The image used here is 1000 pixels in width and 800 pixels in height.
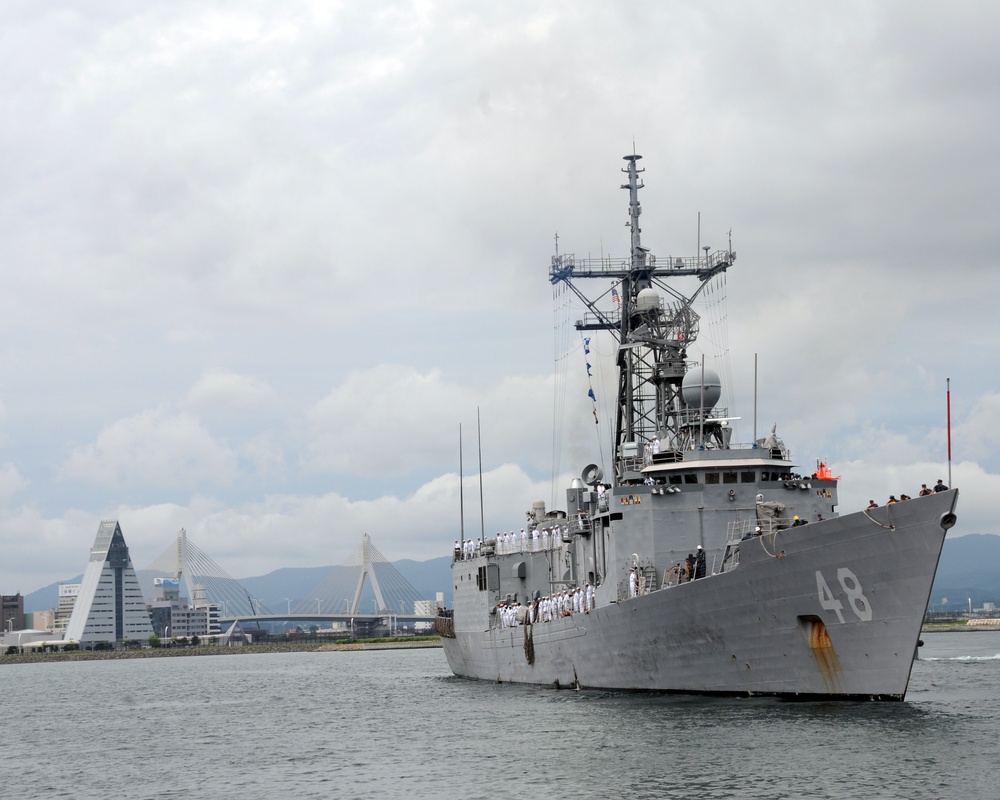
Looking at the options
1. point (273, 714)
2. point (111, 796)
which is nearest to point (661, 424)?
point (273, 714)

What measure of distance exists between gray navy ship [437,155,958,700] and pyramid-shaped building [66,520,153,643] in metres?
132

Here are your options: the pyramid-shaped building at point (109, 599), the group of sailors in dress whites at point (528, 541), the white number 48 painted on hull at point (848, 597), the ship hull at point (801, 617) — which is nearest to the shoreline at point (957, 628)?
the group of sailors in dress whites at point (528, 541)

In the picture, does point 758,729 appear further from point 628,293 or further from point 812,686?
point 628,293

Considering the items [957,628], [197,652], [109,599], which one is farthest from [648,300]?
[109,599]

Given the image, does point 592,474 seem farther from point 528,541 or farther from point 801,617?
point 801,617

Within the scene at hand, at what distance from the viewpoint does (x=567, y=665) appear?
35312 mm

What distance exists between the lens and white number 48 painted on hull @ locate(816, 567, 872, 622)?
24.7m

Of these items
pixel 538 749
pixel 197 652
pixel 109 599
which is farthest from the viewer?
pixel 109 599

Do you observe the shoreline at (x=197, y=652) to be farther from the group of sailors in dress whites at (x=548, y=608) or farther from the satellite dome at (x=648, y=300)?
the satellite dome at (x=648, y=300)

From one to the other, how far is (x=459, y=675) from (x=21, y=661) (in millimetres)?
97559

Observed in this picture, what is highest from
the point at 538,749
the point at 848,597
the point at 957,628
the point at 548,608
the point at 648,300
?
the point at 648,300

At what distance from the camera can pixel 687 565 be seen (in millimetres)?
29344

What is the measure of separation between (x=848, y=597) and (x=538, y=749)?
6.75m

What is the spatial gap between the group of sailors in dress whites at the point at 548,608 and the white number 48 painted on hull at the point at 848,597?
875 cm
